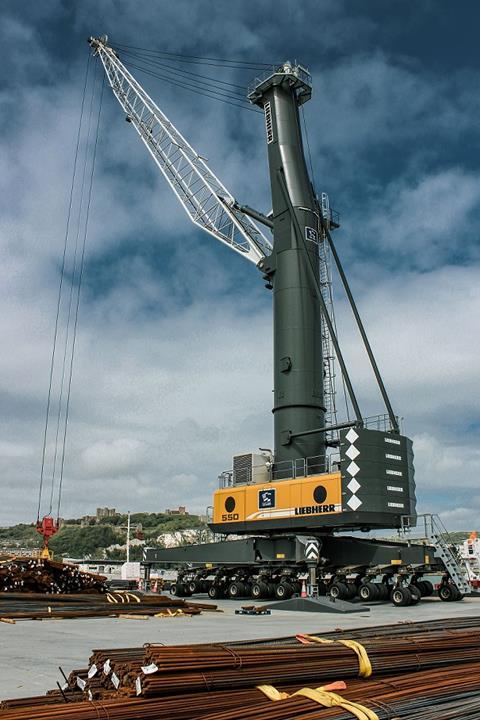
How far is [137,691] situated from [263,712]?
3.15 feet

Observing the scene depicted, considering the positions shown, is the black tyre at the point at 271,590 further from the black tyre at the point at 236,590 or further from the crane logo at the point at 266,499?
the crane logo at the point at 266,499

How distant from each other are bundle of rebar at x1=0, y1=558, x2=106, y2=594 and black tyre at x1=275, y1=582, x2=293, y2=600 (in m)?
6.17

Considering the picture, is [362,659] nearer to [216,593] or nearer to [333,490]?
[333,490]

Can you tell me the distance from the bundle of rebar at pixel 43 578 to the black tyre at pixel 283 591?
6.17m

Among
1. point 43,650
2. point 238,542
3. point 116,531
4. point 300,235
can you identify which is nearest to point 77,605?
point 43,650

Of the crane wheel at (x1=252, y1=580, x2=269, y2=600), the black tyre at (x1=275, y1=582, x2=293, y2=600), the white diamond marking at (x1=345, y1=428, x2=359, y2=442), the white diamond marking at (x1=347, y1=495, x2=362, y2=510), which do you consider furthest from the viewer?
the crane wheel at (x1=252, y1=580, x2=269, y2=600)

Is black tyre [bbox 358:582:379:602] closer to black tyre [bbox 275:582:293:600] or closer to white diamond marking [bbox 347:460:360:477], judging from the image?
black tyre [bbox 275:582:293:600]

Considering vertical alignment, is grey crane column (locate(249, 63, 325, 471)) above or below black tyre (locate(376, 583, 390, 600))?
above

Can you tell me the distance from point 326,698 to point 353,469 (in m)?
18.8

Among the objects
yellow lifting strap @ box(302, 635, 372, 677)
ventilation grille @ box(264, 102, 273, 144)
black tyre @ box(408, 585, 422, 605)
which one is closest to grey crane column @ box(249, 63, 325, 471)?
ventilation grille @ box(264, 102, 273, 144)

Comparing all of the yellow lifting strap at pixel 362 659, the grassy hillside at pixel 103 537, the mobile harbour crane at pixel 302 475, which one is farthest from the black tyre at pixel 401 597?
the grassy hillside at pixel 103 537

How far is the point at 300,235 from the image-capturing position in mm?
29172

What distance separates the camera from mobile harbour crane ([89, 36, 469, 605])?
23.5 m

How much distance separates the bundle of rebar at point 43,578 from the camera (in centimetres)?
2147
